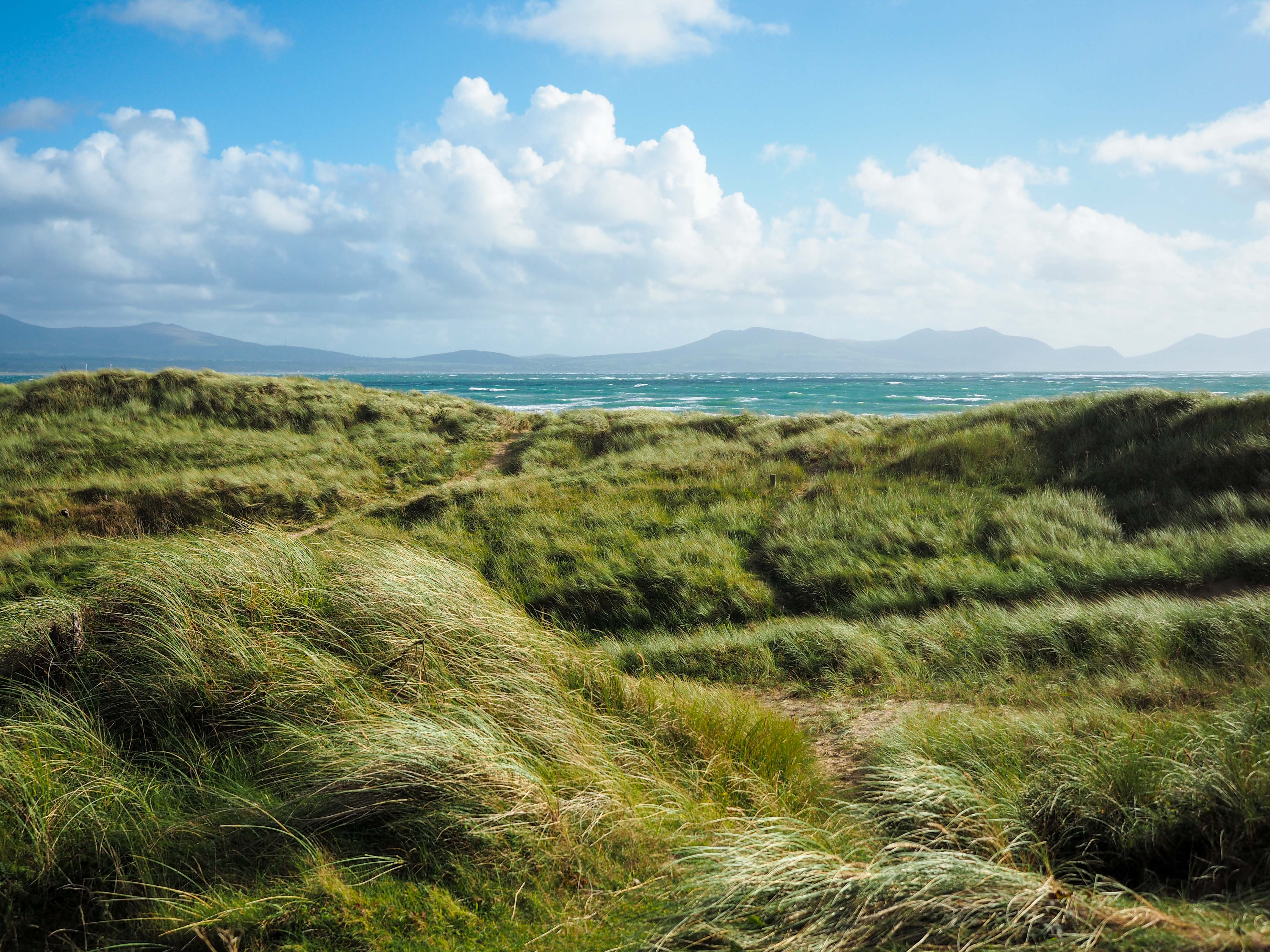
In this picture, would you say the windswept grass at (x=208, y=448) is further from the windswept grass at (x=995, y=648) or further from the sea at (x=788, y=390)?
the windswept grass at (x=995, y=648)

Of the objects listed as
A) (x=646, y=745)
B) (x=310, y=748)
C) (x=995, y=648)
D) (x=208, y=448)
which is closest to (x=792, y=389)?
(x=208, y=448)

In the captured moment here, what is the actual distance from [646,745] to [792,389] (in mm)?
89099

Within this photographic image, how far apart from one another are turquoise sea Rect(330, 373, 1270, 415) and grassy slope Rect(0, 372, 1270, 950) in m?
16.2

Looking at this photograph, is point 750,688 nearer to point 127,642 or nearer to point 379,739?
point 379,739

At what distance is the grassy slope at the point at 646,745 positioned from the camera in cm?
265

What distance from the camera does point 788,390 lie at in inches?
3492

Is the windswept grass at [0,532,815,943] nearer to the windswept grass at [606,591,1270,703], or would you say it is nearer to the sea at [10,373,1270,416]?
the windswept grass at [606,591,1270,703]

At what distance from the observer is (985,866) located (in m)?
2.54

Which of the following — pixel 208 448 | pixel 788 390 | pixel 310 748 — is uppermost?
pixel 788 390

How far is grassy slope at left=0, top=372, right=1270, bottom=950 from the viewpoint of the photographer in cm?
265

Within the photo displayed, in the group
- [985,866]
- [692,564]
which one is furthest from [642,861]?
[692,564]

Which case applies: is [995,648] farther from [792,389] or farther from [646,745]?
[792,389]

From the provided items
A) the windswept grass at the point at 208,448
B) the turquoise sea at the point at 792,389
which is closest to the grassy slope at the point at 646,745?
the windswept grass at the point at 208,448

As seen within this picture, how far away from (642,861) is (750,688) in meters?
3.38
